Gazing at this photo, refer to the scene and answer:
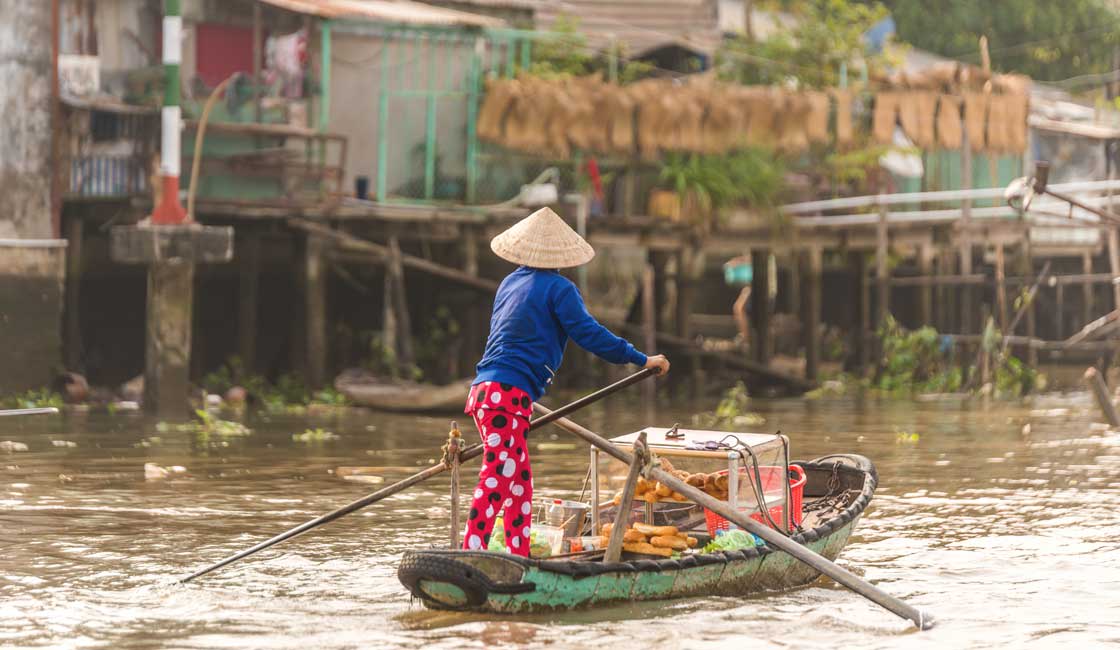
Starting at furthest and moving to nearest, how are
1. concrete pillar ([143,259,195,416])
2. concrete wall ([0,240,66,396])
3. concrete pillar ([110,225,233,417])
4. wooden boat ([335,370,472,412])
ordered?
wooden boat ([335,370,472,412]) → concrete wall ([0,240,66,396]) → concrete pillar ([143,259,195,416]) → concrete pillar ([110,225,233,417])

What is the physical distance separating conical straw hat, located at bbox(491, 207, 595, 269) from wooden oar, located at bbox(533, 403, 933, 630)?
2.22 ft

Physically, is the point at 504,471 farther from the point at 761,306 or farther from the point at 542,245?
the point at 761,306

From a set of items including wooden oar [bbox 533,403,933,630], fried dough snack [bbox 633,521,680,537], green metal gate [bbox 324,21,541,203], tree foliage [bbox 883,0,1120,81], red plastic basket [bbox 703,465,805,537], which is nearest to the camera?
wooden oar [bbox 533,403,933,630]

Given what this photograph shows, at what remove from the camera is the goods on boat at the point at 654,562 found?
679 cm

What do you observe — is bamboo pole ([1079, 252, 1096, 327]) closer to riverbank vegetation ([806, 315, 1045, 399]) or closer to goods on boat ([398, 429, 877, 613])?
riverbank vegetation ([806, 315, 1045, 399])

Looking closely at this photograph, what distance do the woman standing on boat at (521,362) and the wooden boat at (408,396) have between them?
9342 millimetres

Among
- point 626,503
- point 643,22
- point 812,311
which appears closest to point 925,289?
point 812,311

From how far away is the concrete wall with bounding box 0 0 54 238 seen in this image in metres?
16.3

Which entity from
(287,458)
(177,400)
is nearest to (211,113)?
(177,400)

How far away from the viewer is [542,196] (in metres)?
18.7

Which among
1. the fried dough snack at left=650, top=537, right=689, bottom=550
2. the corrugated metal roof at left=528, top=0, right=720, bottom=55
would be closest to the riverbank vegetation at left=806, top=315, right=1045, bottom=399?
the corrugated metal roof at left=528, top=0, right=720, bottom=55

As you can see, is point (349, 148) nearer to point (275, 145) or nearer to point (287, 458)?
point (275, 145)

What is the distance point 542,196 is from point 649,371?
11.5 meters

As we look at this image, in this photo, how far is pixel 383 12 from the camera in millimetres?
17672
